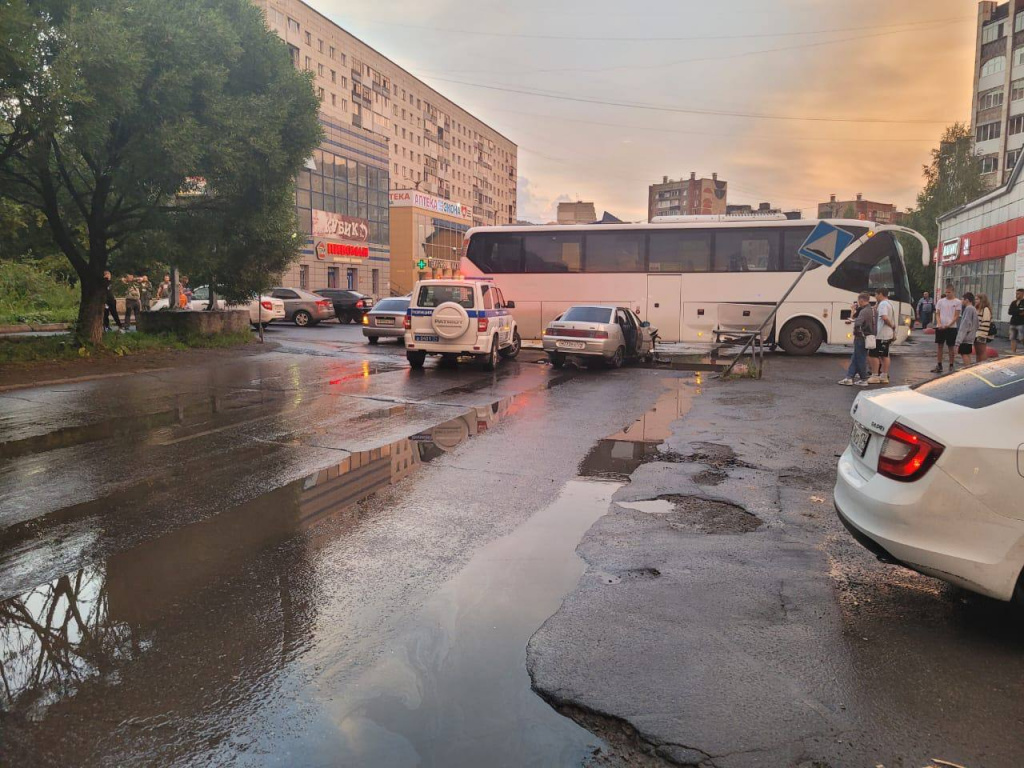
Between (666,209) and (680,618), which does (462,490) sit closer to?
(680,618)

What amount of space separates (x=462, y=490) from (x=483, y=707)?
3.69m

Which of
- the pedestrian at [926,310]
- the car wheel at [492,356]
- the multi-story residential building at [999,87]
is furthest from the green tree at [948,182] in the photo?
the car wheel at [492,356]

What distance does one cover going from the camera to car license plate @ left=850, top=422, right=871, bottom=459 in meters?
4.40

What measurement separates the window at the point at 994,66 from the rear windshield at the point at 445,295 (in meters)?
61.4

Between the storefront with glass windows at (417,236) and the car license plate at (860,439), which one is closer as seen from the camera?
the car license plate at (860,439)

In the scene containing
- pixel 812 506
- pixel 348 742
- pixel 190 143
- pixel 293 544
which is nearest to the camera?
pixel 348 742

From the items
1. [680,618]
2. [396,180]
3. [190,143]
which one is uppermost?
[396,180]

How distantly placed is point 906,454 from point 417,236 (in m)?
80.3

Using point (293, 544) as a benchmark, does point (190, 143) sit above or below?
above

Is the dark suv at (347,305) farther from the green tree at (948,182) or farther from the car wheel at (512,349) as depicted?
the green tree at (948,182)

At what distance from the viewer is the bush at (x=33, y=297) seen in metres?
26.7

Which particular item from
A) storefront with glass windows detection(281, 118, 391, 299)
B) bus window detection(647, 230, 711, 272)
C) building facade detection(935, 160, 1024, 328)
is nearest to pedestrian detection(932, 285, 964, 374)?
bus window detection(647, 230, 711, 272)

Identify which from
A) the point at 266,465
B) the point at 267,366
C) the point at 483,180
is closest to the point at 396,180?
the point at 483,180

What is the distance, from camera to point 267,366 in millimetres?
17156
